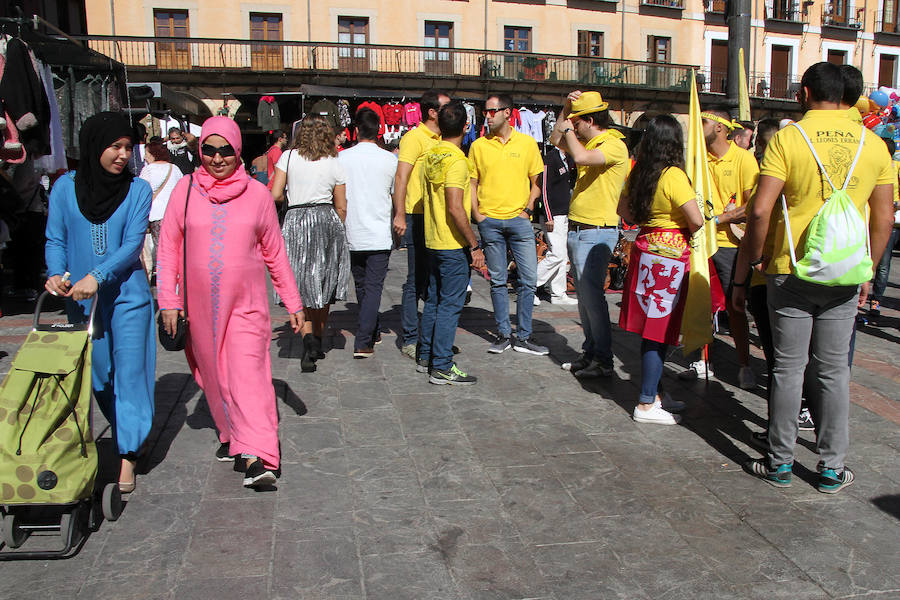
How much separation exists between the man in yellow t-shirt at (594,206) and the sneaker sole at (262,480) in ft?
8.96

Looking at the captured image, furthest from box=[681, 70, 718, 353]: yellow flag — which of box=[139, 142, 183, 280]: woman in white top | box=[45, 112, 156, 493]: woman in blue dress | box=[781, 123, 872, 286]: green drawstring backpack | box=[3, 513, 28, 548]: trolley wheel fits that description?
box=[139, 142, 183, 280]: woman in white top

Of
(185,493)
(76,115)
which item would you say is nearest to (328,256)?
(185,493)

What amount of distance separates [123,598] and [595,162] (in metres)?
4.00

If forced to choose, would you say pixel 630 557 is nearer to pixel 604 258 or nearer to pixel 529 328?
pixel 604 258

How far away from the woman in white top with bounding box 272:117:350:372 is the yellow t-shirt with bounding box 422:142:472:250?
88 centimetres

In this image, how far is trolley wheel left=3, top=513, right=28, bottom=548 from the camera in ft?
10.7

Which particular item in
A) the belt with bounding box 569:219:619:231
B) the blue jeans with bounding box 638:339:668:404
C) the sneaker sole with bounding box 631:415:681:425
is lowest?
the sneaker sole with bounding box 631:415:681:425

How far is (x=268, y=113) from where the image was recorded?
1748cm

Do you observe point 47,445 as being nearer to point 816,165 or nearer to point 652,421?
point 652,421

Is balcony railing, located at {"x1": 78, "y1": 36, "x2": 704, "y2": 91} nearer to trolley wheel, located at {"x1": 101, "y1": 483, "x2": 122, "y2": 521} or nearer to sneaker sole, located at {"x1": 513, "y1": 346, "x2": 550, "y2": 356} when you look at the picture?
sneaker sole, located at {"x1": 513, "y1": 346, "x2": 550, "y2": 356}

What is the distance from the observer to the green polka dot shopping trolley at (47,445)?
10.4 feet

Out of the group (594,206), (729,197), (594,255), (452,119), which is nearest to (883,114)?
(729,197)

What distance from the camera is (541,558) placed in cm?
335

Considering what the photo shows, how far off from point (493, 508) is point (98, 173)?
2447mm
